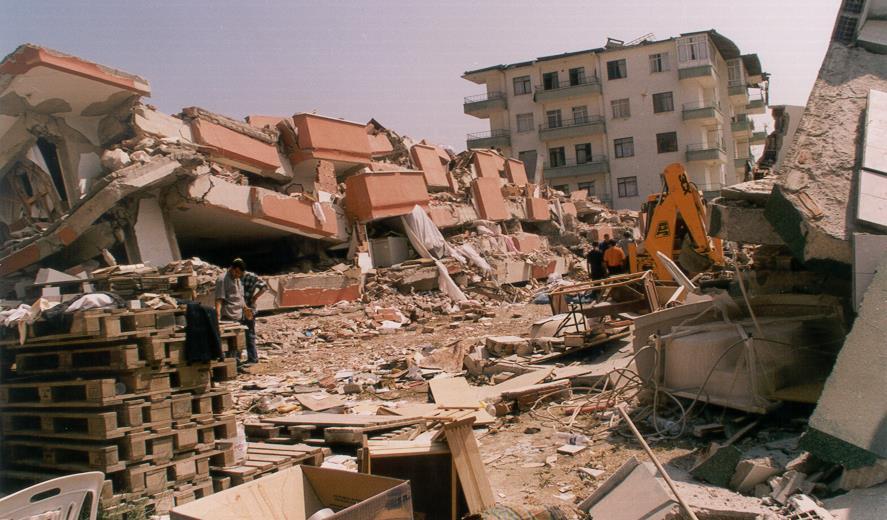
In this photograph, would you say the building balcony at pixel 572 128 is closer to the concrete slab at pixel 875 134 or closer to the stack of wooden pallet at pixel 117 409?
the concrete slab at pixel 875 134

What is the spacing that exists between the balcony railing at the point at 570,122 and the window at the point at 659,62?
436 centimetres

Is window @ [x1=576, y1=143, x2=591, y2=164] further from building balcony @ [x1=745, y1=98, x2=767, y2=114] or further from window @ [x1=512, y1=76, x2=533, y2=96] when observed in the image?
building balcony @ [x1=745, y1=98, x2=767, y2=114]

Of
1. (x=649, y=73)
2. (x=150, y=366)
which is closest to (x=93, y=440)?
(x=150, y=366)

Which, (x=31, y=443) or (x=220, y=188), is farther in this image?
(x=220, y=188)

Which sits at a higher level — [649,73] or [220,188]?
[649,73]

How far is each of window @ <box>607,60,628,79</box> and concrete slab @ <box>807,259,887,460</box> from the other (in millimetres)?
44165

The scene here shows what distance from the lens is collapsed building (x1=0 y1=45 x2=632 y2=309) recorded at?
1277 cm

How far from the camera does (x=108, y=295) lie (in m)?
5.59

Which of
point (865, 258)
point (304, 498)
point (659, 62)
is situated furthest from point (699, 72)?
point (304, 498)

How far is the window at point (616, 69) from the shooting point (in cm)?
4638

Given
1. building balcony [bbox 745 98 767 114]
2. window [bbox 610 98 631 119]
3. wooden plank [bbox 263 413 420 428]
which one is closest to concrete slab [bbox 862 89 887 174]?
wooden plank [bbox 263 413 420 428]

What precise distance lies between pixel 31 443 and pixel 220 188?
30.8 ft

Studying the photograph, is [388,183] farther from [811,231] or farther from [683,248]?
[811,231]

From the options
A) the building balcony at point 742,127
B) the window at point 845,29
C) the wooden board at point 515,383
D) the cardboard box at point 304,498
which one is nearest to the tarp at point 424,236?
→ the wooden board at point 515,383
